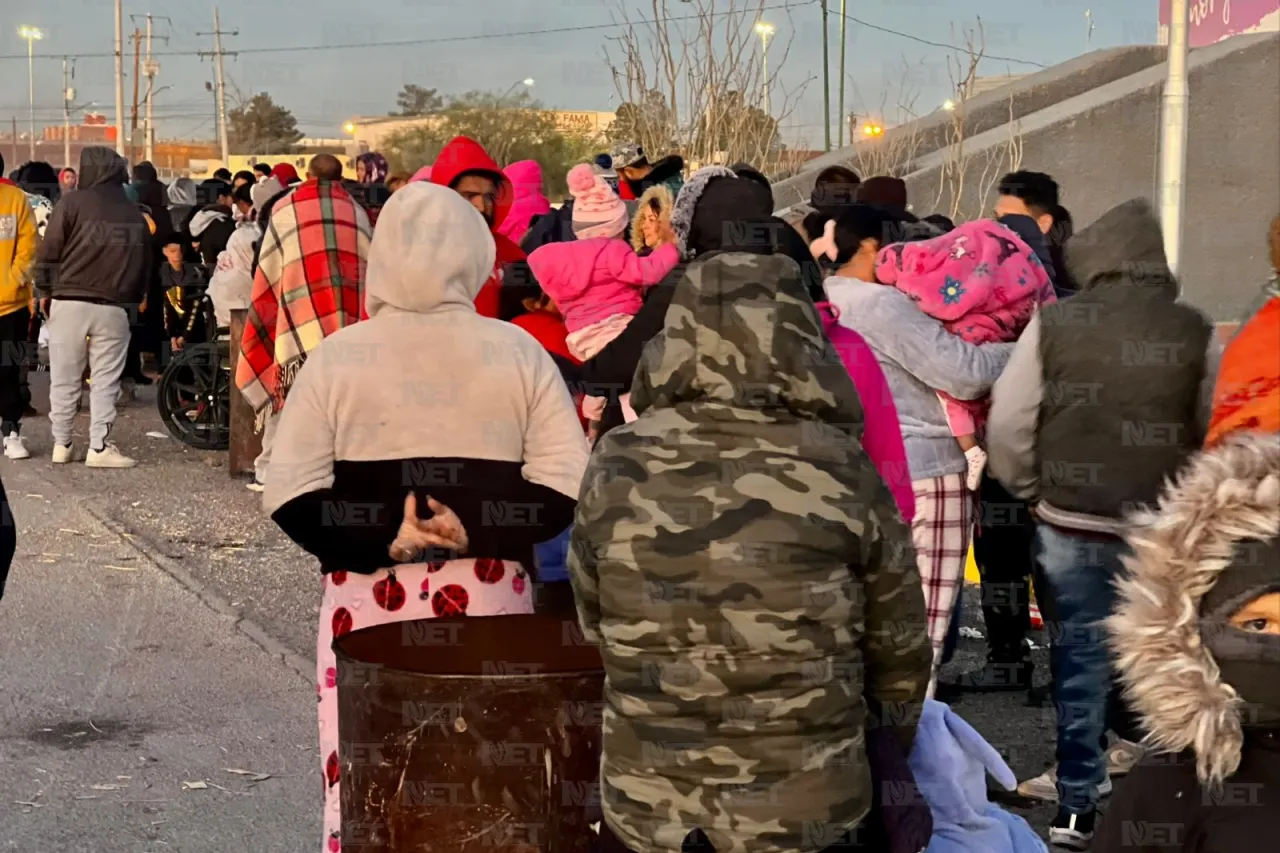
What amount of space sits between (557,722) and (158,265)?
1411cm

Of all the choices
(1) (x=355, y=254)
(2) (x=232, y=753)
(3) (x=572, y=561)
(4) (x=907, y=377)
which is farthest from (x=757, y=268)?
(1) (x=355, y=254)

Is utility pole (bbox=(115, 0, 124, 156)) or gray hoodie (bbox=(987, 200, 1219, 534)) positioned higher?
utility pole (bbox=(115, 0, 124, 156))

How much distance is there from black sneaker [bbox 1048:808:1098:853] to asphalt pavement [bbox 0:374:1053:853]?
0.27 m

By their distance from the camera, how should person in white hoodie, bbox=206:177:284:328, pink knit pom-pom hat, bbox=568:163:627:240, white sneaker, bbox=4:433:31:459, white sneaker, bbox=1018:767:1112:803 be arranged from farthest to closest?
white sneaker, bbox=4:433:31:459
person in white hoodie, bbox=206:177:284:328
pink knit pom-pom hat, bbox=568:163:627:240
white sneaker, bbox=1018:767:1112:803

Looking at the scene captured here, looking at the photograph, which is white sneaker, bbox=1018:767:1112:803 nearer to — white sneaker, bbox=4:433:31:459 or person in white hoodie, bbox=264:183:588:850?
person in white hoodie, bbox=264:183:588:850

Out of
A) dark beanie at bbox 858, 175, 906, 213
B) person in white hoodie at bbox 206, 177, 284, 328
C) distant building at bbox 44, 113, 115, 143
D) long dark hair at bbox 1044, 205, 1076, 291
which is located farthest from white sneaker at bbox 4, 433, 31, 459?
distant building at bbox 44, 113, 115, 143

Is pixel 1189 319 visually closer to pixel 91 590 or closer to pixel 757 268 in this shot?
pixel 757 268

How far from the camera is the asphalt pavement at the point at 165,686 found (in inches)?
219

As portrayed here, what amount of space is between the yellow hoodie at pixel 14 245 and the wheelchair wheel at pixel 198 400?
1.34 meters

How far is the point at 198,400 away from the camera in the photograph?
Answer: 13.3m

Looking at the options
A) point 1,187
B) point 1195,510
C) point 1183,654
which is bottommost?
point 1183,654

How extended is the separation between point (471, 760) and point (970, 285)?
3.15 metres

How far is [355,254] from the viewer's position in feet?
23.5

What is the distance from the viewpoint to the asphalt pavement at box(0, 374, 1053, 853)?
5566 mm
